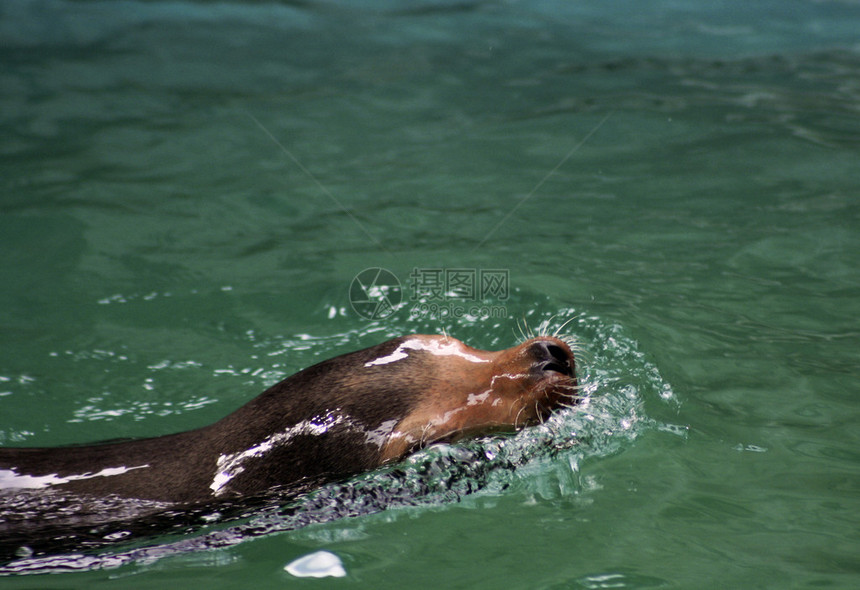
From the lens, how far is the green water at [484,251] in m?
3.46

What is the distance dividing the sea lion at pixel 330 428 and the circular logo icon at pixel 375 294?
188cm

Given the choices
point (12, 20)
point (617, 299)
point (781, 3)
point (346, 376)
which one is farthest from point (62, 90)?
point (781, 3)

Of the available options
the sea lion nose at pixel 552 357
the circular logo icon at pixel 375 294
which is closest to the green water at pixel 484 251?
the circular logo icon at pixel 375 294

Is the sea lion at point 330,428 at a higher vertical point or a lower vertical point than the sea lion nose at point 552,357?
lower

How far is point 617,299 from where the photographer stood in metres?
5.46

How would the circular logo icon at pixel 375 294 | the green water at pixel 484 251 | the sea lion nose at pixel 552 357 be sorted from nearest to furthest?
the green water at pixel 484 251, the sea lion nose at pixel 552 357, the circular logo icon at pixel 375 294

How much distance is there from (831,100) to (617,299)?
453cm

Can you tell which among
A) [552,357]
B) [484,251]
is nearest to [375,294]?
[484,251]

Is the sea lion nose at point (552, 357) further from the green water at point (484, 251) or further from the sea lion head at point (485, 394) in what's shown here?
the green water at point (484, 251)

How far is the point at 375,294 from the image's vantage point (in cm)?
578

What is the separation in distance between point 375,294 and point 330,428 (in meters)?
2.31

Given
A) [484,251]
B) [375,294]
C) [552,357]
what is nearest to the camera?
[552,357]

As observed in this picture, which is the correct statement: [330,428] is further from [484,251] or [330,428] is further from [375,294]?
[484,251]

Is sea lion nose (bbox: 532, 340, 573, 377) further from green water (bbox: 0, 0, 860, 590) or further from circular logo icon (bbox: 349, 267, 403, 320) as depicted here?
circular logo icon (bbox: 349, 267, 403, 320)
